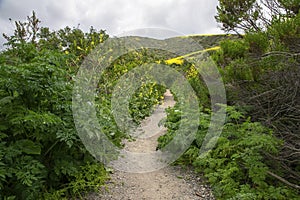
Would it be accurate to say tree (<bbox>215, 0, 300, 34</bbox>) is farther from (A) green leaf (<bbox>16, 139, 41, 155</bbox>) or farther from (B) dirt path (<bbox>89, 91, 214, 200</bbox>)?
(A) green leaf (<bbox>16, 139, 41, 155</bbox>)

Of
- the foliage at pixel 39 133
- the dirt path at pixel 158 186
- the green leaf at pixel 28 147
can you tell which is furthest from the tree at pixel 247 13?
the green leaf at pixel 28 147

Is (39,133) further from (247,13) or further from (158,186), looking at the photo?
(247,13)

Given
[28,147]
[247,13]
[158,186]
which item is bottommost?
[158,186]

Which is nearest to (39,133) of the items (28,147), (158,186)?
(28,147)

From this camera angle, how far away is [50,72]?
2.49 m

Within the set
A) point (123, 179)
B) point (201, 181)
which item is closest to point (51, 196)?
point (123, 179)

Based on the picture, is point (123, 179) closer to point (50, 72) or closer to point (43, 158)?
point (43, 158)

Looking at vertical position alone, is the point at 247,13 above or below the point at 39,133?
above

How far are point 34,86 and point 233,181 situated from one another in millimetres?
2133

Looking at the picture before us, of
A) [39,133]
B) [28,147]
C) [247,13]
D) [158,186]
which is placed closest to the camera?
[28,147]

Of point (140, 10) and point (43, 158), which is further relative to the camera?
point (140, 10)

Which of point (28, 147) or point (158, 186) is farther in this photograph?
point (158, 186)

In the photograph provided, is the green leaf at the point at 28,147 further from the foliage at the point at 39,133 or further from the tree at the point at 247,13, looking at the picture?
the tree at the point at 247,13

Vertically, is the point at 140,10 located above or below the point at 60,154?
above
